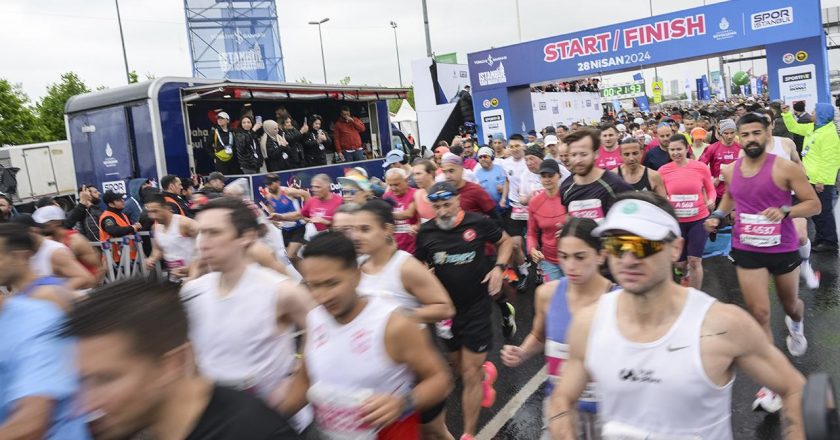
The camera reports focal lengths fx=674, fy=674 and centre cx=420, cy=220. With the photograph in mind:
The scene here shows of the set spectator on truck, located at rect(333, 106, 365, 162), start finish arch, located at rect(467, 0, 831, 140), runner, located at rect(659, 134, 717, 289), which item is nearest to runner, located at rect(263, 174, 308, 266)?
runner, located at rect(659, 134, 717, 289)

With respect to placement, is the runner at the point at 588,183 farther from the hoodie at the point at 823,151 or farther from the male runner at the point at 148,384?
the hoodie at the point at 823,151

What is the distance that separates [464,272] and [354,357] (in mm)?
2329

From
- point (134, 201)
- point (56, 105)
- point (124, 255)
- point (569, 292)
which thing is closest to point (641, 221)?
point (569, 292)

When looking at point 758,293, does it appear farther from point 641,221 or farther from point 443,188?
point 641,221

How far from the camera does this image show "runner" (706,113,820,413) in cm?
501

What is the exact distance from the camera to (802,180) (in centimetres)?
501

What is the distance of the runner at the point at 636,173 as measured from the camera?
6.71 meters

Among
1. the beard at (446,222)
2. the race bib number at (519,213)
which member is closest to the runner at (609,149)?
the race bib number at (519,213)

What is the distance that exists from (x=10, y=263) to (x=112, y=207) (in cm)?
724

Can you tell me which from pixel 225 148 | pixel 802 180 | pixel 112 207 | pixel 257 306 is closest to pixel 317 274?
pixel 257 306

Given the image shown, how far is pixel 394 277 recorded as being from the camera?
3.96 metres

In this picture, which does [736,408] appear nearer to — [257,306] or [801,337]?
[801,337]

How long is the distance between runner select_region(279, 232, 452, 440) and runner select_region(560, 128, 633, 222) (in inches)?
120

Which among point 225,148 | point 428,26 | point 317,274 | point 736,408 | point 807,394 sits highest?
point 428,26
